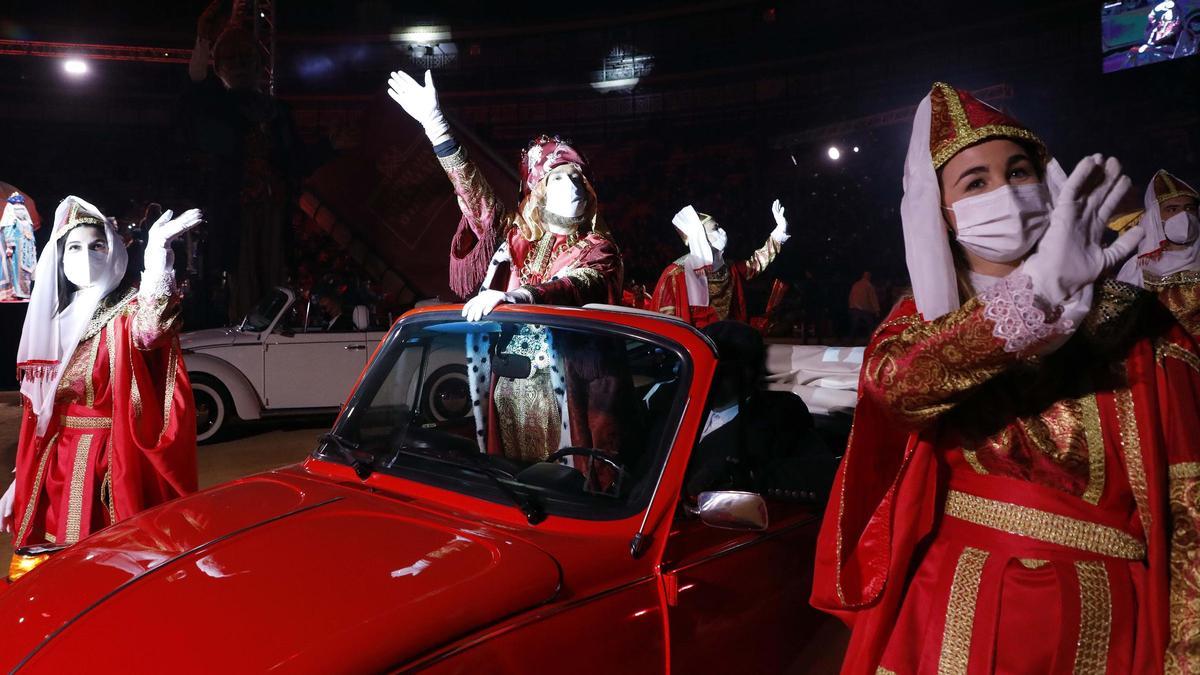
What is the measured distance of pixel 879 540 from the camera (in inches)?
65.5

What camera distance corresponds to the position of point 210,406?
27.9ft

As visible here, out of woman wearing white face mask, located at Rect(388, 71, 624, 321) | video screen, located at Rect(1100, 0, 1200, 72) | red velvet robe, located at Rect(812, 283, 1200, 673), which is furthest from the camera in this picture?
video screen, located at Rect(1100, 0, 1200, 72)

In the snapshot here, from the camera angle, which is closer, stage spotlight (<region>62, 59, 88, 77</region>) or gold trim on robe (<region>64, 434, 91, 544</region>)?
gold trim on robe (<region>64, 434, 91, 544</region>)

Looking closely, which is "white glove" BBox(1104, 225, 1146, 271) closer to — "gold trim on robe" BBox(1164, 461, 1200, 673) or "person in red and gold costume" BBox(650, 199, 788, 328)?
"gold trim on robe" BBox(1164, 461, 1200, 673)

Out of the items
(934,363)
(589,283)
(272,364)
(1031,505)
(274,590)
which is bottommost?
(274,590)

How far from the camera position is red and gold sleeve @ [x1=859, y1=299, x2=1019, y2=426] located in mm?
1377

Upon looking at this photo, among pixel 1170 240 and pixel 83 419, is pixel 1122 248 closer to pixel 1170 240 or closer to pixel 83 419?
pixel 83 419

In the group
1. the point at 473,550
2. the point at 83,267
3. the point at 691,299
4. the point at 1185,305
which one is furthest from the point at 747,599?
the point at 691,299

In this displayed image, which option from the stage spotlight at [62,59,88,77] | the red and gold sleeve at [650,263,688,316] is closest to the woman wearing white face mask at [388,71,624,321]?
the red and gold sleeve at [650,263,688,316]

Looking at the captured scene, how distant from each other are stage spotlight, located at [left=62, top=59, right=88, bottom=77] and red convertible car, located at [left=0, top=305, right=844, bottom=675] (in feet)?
80.0

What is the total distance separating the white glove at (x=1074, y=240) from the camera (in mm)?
1317

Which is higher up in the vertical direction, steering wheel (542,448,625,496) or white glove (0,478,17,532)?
steering wheel (542,448,625,496)

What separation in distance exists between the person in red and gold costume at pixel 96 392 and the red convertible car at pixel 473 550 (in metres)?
1.32

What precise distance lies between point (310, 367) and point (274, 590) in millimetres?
7799
